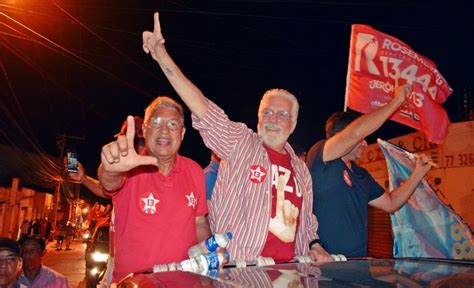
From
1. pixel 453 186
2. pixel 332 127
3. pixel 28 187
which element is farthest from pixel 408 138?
pixel 28 187

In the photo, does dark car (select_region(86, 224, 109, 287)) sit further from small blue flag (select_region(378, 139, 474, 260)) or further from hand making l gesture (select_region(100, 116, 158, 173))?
hand making l gesture (select_region(100, 116, 158, 173))

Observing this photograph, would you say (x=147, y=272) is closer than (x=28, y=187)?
Yes

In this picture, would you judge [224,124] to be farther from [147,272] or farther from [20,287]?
[20,287]

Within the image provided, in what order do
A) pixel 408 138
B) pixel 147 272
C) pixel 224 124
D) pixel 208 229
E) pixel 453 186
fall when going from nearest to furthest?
pixel 147 272 → pixel 224 124 → pixel 208 229 → pixel 453 186 → pixel 408 138

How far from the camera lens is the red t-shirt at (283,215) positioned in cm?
312

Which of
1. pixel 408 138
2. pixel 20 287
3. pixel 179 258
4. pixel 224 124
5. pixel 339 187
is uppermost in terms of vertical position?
pixel 408 138

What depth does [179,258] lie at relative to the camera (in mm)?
2957

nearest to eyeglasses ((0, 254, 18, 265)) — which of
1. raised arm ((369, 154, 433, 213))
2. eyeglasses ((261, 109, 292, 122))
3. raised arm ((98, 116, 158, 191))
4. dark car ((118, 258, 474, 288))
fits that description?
raised arm ((98, 116, 158, 191))

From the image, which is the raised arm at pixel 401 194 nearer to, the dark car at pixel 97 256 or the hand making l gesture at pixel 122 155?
the hand making l gesture at pixel 122 155

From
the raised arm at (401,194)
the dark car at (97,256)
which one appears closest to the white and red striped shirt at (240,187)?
the raised arm at (401,194)

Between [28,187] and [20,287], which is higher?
[28,187]

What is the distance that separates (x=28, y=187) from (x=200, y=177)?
1075 inches

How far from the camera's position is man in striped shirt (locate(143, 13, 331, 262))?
306 cm

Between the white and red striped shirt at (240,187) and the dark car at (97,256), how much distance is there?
6.91 m
